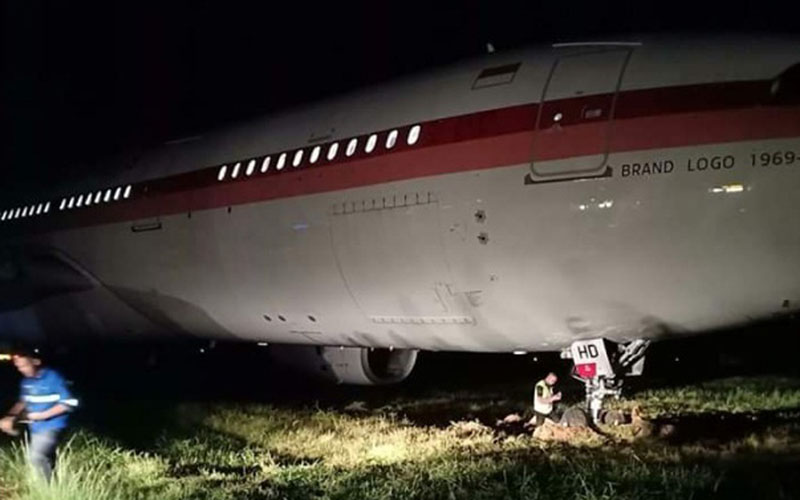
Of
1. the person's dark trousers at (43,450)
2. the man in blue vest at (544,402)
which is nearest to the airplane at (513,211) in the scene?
the man in blue vest at (544,402)

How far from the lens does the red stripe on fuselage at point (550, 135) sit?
9125mm

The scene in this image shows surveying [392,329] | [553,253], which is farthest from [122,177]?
[553,253]

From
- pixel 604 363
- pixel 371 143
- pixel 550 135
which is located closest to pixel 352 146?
pixel 371 143

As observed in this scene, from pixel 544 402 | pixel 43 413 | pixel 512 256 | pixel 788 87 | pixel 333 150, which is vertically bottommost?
pixel 43 413

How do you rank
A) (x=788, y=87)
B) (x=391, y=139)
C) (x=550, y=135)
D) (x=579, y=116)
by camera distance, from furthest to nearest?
(x=391, y=139) → (x=550, y=135) → (x=579, y=116) → (x=788, y=87)

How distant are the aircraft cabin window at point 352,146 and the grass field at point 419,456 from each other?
3.10 metres

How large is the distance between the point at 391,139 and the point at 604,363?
3.15 m

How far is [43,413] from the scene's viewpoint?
9.08 m

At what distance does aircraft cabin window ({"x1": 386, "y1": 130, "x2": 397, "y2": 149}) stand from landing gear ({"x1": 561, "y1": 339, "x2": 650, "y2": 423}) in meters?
2.74

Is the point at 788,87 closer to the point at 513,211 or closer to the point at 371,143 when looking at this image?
the point at 513,211

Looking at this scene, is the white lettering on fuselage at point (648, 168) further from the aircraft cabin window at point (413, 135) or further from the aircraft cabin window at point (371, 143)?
the aircraft cabin window at point (371, 143)

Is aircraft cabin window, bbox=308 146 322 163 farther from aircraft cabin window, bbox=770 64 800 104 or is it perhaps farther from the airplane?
aircraft cabin window, bbox=770 64 800 104

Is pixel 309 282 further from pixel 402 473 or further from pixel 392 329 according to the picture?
pixel 402 473

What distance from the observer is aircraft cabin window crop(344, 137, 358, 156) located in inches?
468
